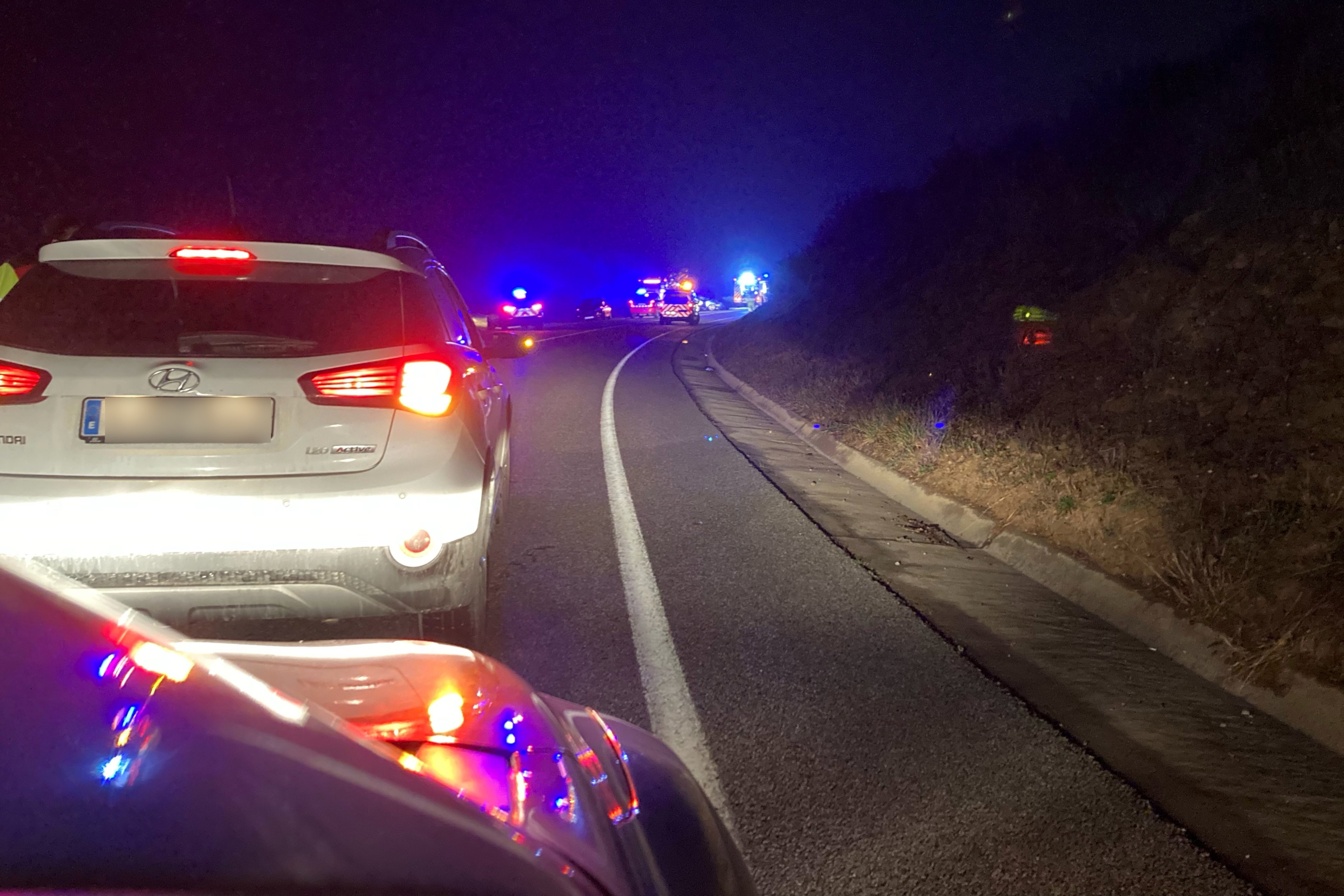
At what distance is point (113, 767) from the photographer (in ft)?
4.27

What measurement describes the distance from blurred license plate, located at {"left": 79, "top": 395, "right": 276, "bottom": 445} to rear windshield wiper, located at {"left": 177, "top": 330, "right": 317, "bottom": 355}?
0.66 feet

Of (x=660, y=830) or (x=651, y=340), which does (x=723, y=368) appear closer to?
(x=651, y=340)

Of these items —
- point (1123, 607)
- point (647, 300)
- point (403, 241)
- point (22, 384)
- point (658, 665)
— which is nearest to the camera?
point (22, 384)

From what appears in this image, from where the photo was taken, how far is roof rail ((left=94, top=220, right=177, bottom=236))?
4.02 meters

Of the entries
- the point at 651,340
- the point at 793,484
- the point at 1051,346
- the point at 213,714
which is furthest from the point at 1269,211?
the point at 651,340

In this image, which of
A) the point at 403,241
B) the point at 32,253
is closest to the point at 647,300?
the point at 32,253

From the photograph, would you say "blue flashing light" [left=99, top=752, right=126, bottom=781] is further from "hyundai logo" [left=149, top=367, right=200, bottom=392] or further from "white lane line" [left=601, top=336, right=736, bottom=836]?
"hyundai logo" [left=149, top=367, right=200, bottom=392]

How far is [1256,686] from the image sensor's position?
183 inches

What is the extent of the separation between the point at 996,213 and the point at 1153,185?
667cm

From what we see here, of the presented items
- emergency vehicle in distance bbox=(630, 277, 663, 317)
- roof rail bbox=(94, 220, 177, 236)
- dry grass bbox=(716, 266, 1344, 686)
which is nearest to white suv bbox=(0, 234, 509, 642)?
roof rail bbox=(94, 220, 177, 236)

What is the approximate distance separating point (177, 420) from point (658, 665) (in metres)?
2.34

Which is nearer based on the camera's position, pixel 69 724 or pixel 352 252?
pixel 69 724

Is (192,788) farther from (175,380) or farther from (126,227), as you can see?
(126,227)

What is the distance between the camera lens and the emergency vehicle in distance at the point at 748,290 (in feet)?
340
